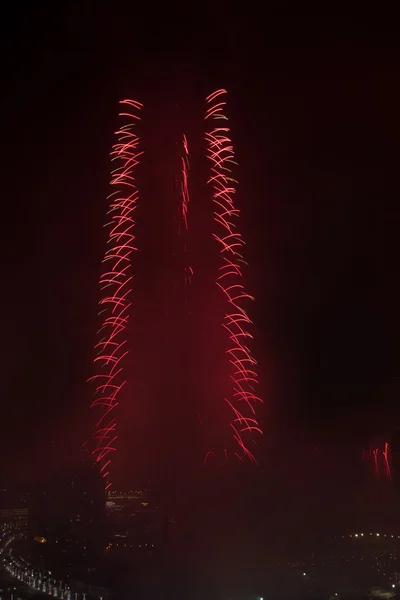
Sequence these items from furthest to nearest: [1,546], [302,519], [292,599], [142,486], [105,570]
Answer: [142,486] < [302,519] < [1,546] < [105,570] < [292,599]

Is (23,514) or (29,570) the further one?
(23,514)

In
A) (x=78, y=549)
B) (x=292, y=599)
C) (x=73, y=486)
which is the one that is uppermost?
(x=73, y=486)

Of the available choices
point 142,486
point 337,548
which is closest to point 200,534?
point 337,548

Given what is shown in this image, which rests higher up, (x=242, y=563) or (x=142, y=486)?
(x=142, y=486)

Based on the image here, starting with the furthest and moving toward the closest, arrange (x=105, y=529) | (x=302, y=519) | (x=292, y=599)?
(x=302, y=519) → (x=105, y=529) → (x=292, y=599)

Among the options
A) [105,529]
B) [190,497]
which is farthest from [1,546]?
[190,497]

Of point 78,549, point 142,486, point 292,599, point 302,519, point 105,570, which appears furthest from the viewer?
point 142,486

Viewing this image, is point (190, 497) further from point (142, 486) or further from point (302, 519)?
point (142, 486)

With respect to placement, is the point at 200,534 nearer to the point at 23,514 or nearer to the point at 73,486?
the point at 73,486

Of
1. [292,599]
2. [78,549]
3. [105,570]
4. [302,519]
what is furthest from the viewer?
[302,519]
